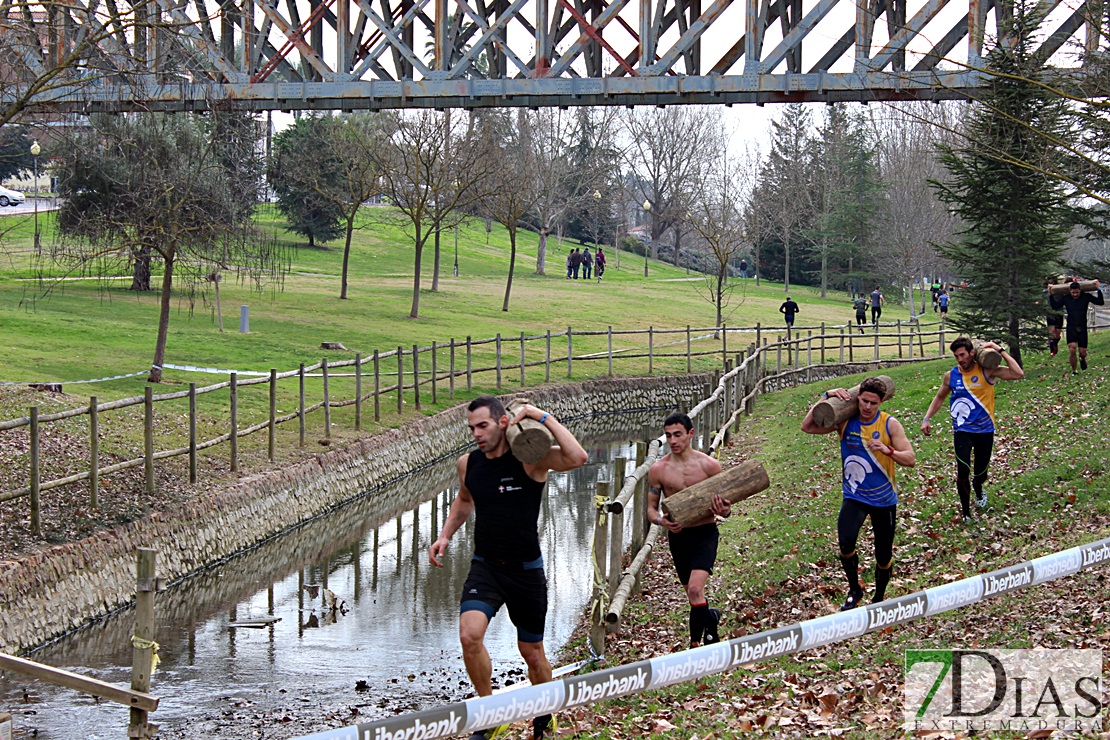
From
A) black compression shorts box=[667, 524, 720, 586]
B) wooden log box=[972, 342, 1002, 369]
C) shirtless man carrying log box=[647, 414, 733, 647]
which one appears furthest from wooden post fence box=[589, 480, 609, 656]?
wooden log box=[972, 342, 1002, 369]

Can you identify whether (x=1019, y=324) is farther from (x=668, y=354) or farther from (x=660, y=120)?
(x=660, y=120)

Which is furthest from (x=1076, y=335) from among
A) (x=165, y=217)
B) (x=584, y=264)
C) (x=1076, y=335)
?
(x=584, y=264)

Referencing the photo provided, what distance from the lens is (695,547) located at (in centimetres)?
933

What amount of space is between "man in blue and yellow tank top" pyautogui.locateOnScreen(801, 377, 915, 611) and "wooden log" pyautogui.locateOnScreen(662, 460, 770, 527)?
67 centimetres

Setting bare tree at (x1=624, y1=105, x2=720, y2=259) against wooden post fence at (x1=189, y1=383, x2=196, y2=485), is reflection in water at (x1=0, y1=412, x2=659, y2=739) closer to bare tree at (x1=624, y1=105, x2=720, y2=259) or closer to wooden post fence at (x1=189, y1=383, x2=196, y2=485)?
wooden post fence at (x1=189, y1=383, x2=196, y2=485)

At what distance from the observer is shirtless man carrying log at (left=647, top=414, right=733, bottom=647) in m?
9.18

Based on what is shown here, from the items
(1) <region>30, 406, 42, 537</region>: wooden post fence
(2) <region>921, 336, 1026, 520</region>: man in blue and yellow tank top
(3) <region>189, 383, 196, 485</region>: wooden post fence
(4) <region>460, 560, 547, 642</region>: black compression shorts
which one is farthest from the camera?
(3) <region>189, 383, 196, 485</region>: wooden post fence

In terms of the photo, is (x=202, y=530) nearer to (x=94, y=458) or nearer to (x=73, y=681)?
(x=94, y=458)

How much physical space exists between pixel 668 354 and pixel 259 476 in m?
20.6

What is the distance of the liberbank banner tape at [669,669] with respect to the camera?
5.39 meters

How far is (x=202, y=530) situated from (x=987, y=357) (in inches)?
385

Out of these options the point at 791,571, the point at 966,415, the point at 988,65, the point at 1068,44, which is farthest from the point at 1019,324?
the point at 791,571

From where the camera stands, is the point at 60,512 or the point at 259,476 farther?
the point at 259,476

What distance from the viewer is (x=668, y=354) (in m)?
37.6
